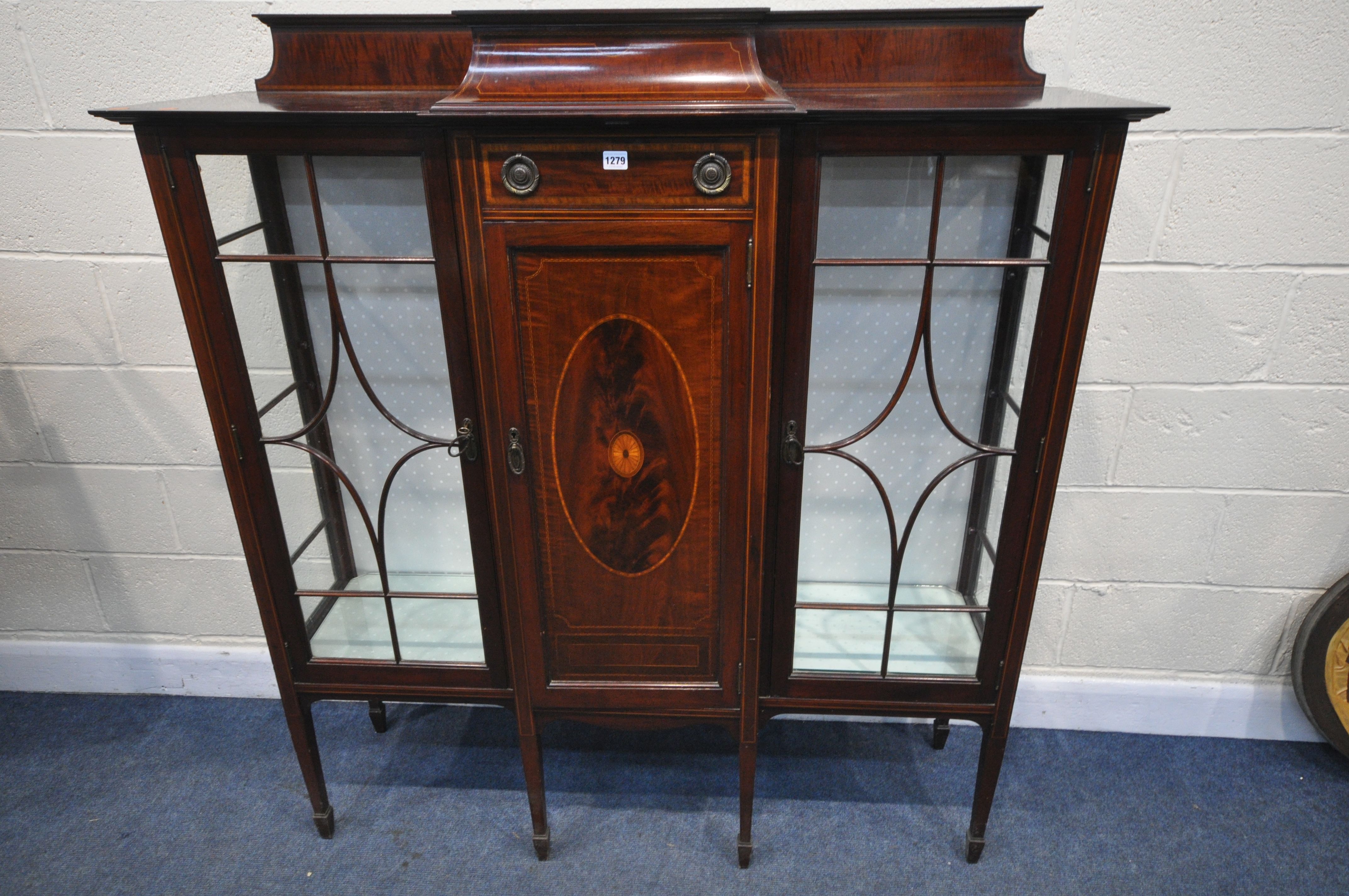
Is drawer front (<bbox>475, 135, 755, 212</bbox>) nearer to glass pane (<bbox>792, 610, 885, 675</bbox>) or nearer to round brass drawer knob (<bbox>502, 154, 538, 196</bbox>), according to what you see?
round brass drawer knob (<bbox>502, 154, 538, 196</bbox>)

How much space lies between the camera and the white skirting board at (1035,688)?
5.81 feet

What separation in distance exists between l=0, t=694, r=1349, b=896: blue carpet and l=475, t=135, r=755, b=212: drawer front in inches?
38.5

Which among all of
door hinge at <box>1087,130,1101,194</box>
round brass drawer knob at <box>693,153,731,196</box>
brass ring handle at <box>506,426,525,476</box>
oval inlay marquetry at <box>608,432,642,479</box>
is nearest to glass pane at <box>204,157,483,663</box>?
brass ring handle at <box>506,426,525,476</box>

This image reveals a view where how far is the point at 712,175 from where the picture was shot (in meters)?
1.03

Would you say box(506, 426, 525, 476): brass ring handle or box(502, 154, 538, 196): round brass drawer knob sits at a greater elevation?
box(502, 154, 538, 196): round brass drawer knob

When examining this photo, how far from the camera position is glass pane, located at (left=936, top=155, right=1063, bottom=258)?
1123 millimetres

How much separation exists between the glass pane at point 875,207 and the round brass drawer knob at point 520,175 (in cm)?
36

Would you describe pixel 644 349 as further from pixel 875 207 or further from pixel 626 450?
pixel 875 207

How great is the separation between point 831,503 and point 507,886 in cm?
85

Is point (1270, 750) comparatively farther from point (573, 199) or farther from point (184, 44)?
point (184, 44)

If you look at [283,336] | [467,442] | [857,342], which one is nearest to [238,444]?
[283,336]

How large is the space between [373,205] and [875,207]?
0.70 metres

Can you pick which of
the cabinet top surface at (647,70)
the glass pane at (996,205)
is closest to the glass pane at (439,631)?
the cabinet top surface at (647,70)

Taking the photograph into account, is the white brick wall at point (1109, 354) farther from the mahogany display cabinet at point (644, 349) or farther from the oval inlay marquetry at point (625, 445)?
the oval inlay marquetry at point (625, 445)
